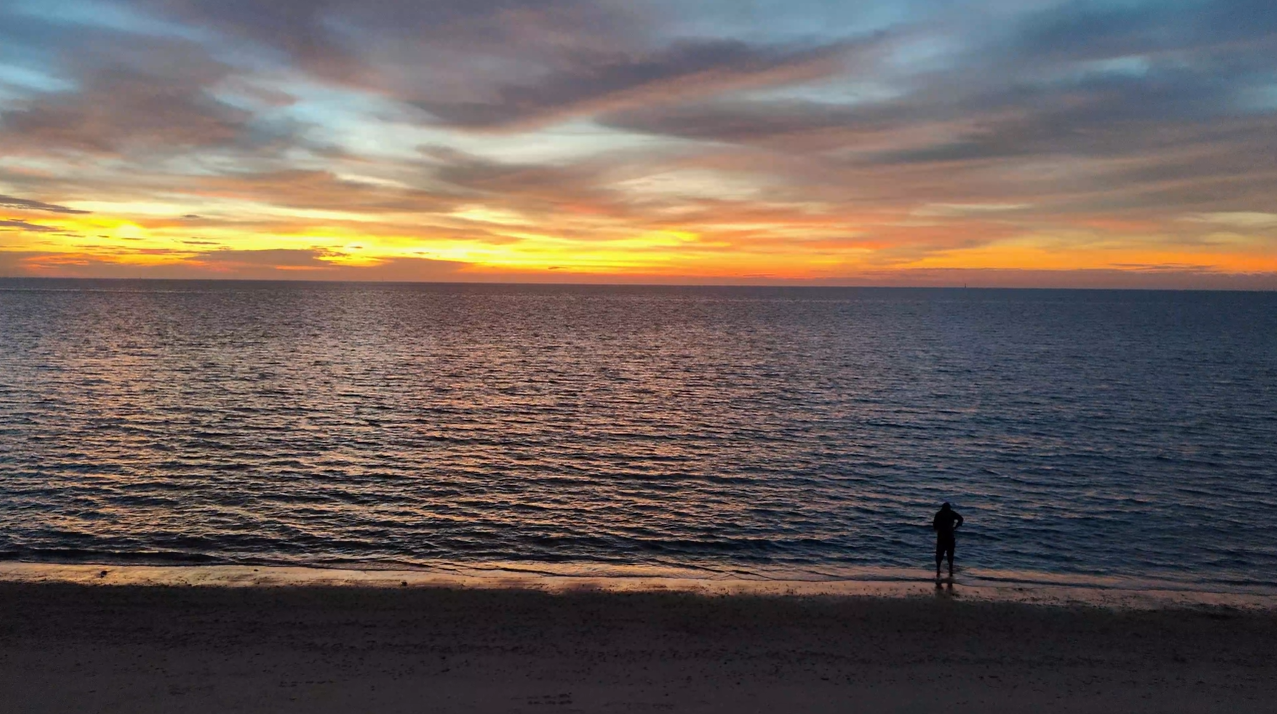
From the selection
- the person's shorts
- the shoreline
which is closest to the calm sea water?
the shoreline

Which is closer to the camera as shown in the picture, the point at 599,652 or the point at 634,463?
the point at 599,652

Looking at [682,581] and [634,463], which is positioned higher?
[634,463]

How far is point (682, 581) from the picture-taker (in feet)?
70.7

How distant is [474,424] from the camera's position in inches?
1849

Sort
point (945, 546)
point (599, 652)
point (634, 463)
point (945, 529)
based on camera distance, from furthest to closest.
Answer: point (634, 463)
point (945, 546)
point (945, 529)
point (599, 652)

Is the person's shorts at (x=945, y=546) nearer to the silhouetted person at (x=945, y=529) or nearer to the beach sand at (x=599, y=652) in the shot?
the silhouetted person at (x=945, y=529)

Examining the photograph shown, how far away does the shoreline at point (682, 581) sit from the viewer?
20.3 meters

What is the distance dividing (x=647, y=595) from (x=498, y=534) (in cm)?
856

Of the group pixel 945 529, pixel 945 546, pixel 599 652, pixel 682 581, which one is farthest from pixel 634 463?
pixel 599 652

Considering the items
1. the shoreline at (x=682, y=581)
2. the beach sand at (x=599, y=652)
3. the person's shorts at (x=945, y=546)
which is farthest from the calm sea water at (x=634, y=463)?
the beach sand at (x=599, y=652)

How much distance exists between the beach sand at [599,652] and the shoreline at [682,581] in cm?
53

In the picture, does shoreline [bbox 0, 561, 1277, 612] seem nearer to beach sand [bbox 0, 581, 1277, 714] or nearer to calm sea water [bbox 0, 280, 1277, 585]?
beach sand [bbox 0, 581, 1277, 714]

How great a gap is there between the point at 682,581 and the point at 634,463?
16254mm

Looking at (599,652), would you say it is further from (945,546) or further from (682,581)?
(945,546)
